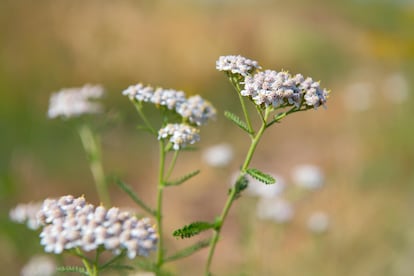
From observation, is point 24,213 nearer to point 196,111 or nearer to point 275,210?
point 196,111

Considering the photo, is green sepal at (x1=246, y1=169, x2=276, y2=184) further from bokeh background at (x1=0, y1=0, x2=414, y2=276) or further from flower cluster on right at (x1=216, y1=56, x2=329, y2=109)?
bokeh background at (x1=0, y1=0, x2=414, y2=276)

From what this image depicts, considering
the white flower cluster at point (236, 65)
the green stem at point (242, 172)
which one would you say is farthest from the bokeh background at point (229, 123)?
the white flower cluster at point (236, 65)

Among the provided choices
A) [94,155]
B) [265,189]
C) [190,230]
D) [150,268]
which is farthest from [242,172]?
[265,189]

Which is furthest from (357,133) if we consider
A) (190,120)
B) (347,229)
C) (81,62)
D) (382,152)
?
(190,120)

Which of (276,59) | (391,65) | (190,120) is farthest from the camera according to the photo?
(276,59)

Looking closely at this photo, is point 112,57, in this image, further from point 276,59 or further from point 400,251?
point 400,251

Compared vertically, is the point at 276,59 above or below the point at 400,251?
above
